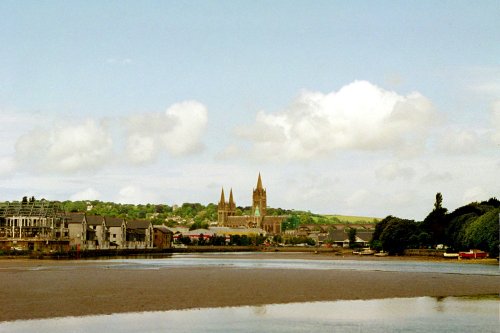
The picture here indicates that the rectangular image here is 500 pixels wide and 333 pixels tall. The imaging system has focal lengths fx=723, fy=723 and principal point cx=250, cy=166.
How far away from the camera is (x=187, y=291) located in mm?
47312

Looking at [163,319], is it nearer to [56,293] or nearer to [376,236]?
[56,293]

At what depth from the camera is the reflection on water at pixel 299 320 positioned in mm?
30205

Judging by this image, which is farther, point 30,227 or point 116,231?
point 116,231

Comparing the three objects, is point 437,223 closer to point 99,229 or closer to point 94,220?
point 99,229

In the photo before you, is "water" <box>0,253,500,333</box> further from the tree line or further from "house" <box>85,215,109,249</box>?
"house" <box>85,215,109,249</box>

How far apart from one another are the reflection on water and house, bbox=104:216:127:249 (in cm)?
14842

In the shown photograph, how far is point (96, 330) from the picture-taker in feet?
97.0

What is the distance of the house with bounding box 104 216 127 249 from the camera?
601 feet

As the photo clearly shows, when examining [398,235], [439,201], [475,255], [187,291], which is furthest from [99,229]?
[187,291]

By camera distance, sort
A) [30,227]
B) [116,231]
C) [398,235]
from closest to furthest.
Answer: [30,227]
[398,235]
[116,231]

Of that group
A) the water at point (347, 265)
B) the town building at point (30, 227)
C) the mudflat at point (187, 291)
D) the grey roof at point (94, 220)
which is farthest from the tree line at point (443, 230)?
the town building at point (30, 227)

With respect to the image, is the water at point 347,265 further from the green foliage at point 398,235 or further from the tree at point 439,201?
the tree at point 439,201

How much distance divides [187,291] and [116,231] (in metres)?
142

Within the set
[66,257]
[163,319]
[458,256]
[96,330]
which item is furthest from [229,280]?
[458,256]
